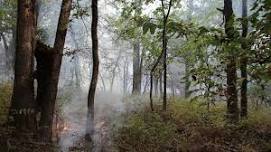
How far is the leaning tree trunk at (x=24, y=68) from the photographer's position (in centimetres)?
949

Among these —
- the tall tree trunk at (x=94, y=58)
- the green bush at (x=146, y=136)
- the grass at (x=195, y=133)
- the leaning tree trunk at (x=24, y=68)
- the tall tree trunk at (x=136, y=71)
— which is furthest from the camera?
the tall tree trunk at (x=136, y=71)

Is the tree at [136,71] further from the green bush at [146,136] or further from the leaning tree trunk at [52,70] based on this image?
the leaning tree trunk at [52,70]

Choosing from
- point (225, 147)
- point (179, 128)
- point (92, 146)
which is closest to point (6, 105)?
point (92, 146)

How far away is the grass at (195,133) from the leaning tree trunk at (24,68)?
9.23 ft

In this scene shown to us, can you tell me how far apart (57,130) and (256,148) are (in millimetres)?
7183

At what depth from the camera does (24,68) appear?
965 cm

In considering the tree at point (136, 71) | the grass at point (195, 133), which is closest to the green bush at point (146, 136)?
the grass at point (195, 133)

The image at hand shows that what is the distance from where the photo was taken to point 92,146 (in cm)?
1154

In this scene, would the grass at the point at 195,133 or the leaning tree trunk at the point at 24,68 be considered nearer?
the leaning tree trunk at the point at 24,68

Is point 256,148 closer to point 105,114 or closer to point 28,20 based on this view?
point 28,20

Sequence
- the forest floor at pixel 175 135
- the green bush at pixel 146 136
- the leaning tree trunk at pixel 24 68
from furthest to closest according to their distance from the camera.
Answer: the green bush at pixel 146 136 < the forest floor at pixel 175 135 < the leaning tree trunk at pixel 24 68

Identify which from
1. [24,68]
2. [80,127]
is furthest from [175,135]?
[80,127]

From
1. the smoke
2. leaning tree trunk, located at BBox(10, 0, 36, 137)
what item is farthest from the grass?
leaning tree trunk, located at BBox(10, 0, 36, 137)

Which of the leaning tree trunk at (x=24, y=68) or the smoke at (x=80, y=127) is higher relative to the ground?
the leaning tree trunk at (x=24, y=68)
